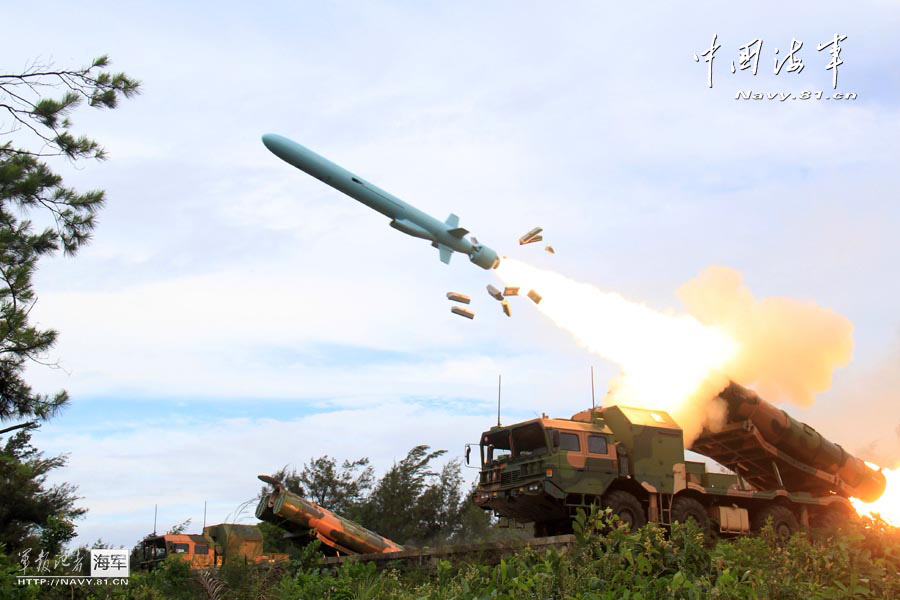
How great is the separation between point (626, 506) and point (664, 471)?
4.51 ft

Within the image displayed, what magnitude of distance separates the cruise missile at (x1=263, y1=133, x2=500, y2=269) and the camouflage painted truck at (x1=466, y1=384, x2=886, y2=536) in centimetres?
578

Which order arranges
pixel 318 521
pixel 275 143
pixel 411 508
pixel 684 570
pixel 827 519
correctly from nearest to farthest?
pixel 684 570 < pixel 275 143 < pixel 318 521 < pixel 827 519 < pixel 411 508

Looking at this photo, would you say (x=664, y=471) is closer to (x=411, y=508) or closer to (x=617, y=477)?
(x=617, y=477)

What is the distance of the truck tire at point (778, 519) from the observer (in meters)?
21.6

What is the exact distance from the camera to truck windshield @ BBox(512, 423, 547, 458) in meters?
19.0

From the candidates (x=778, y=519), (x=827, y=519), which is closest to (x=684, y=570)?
(x=778, y=519)

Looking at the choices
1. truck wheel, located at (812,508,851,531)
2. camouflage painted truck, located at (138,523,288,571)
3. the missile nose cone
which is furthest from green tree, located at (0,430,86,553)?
truck wheel, located at (812,508,851,531)

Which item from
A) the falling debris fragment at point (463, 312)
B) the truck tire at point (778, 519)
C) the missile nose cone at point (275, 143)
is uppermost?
the missile nose cone at point (275, 143)

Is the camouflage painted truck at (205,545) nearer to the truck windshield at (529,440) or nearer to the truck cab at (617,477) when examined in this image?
the truck cab at (617,477)

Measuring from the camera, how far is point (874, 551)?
9.22 metres

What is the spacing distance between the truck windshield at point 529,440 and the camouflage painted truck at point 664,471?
26 mm

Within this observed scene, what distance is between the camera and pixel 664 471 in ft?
65.1

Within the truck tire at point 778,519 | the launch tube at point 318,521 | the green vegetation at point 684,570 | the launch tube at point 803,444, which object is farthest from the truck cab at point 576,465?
the green vegetation at point 684,570

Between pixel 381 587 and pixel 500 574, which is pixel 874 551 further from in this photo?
pixel 381 587
